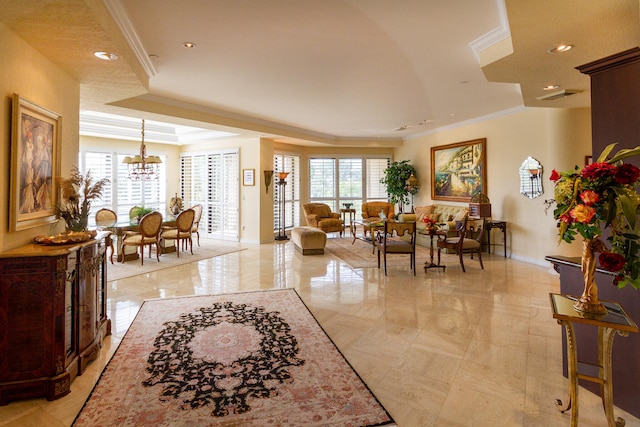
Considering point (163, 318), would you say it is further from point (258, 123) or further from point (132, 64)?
point (258, 123)

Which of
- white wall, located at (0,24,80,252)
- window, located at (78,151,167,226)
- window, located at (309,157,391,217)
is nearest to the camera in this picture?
white wall, located at (0,24,80,252)

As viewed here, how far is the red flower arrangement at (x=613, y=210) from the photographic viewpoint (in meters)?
1.71

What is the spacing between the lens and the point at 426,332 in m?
3.43

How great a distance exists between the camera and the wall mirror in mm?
6466

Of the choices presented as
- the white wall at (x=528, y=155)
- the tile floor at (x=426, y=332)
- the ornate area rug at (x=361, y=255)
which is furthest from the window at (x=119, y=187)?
the white wall at (x=528, y=155)

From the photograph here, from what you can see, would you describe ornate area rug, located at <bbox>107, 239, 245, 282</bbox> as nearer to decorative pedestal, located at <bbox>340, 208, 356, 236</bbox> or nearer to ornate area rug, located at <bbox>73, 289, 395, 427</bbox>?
ornate area rug, located at <bbox>73, 289, 395, 427</bbox>

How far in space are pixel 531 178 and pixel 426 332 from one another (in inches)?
186

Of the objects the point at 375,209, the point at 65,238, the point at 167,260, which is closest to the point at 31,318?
the point at 65,238

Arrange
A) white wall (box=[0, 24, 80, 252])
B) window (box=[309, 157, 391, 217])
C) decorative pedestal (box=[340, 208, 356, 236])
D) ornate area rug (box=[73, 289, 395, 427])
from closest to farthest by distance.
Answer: ornate area rug (box=[73, 289, 395, 427]) < white wall (box=[0, 24, 80, 252]) < decorative pedestal (box=[340, 208, 356, 236]) < window (box=[309, 157, 391, 217])

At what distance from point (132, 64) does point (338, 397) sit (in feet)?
11.4

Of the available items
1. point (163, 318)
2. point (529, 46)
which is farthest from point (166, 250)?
point (529, 46)

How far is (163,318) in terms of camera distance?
3793 millimetres

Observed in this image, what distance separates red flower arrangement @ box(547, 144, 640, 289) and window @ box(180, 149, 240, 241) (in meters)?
8.34

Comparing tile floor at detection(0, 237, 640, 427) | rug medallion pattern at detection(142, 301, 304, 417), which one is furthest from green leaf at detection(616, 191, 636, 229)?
rug medallion pattern at detection(142, 301, 304, 417)
